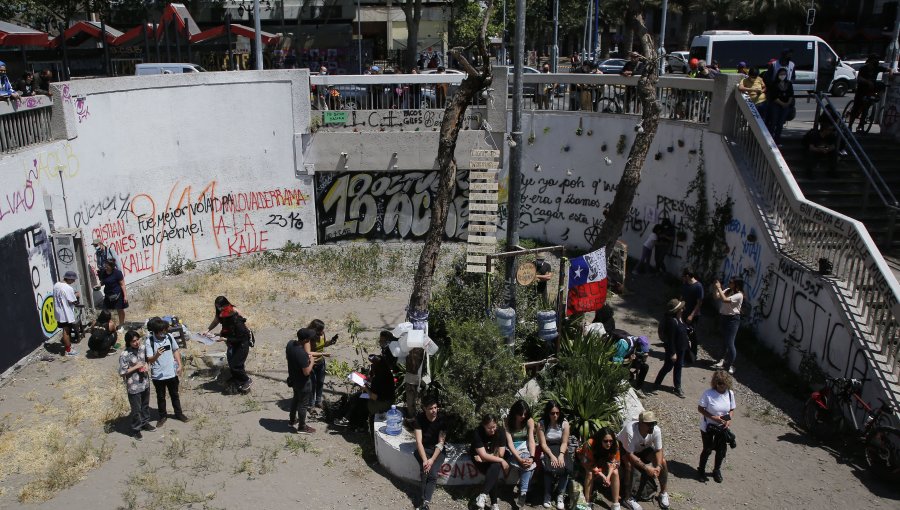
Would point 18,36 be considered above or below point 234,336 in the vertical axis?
above

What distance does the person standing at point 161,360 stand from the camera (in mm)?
9570

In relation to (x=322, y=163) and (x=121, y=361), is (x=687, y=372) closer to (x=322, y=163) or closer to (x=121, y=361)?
(x=121, y=361)

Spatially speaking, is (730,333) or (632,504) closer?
(632,504)

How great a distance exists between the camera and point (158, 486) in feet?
27.8

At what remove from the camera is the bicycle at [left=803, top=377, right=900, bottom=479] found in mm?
8892

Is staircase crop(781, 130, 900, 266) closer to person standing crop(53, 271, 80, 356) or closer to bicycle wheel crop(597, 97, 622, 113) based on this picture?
bicycle wheel crop(597, 97, 622, 113)

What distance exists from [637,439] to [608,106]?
452 inches

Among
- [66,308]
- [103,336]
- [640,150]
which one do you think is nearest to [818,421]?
[640,150]

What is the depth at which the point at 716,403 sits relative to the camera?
9.01 m

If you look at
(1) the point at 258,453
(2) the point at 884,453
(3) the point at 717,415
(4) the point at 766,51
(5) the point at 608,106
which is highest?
(4) the point at 766,51

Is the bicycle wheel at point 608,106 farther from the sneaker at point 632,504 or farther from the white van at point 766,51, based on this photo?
the sneaker at point 632,504

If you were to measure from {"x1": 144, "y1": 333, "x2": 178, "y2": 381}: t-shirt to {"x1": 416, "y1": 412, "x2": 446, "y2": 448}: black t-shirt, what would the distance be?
11.3ft

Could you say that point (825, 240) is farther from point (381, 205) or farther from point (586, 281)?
point (381, 205)

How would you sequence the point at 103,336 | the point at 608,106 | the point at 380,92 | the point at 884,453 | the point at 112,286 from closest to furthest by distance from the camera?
1. the point at 884,453
2. the point at 103,336
3. the point at 112,286
4. the point at 608,106
5. the point at 380,92
